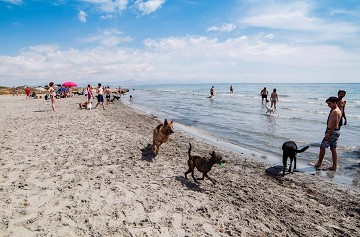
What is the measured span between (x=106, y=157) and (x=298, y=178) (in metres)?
5.58

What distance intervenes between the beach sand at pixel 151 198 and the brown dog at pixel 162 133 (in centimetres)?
40

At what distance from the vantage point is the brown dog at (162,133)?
7766 millimetres

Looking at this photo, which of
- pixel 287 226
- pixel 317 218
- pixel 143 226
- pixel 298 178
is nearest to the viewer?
pixel 143 226

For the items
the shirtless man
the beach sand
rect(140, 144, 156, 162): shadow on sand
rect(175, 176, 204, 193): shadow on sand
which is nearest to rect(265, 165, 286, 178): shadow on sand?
the beach sand

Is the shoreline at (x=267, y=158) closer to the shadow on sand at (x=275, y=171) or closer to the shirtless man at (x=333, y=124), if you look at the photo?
the shadow on sand at (x=275, y=171)

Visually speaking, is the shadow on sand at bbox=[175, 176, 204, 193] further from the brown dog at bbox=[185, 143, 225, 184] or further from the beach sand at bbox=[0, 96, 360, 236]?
the brown dog at bbox=[185, 143, 225, 184]

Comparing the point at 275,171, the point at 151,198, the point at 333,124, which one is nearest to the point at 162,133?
the point at 151,198

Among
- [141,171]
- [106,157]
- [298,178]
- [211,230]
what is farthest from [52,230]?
[298,178]

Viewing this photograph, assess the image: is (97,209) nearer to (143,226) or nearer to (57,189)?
(143,226)

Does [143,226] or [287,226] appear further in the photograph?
[287,226]

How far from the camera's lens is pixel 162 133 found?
7.97m

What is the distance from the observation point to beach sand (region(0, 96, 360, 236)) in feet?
14.1

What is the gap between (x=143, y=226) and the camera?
4.26m

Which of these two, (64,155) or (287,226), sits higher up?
(64,155)
